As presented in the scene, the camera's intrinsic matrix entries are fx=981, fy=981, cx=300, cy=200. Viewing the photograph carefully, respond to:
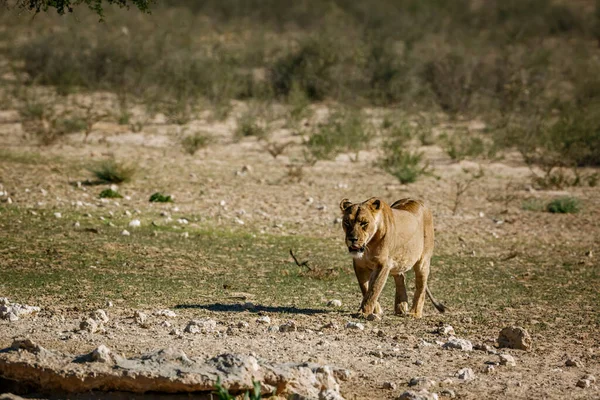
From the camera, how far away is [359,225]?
9172 mm

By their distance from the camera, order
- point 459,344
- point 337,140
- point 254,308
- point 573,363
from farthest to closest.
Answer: point 337,140, point 254,308, point 459,344, point 573,363

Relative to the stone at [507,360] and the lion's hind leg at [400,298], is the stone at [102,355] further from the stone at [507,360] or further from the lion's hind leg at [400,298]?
the lion's hind leg at [400,298]

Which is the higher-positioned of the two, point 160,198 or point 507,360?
point 507,360

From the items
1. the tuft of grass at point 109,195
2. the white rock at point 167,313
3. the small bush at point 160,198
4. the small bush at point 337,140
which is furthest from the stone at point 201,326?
the small bush at point 337,140

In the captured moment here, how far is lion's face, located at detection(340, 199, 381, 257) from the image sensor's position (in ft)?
30.0

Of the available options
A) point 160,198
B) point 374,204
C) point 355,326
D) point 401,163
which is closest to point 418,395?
point 355,326

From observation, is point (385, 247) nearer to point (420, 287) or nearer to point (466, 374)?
point (420, 287)

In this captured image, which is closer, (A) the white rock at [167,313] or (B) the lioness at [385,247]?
(B) the lioness at [385,247]

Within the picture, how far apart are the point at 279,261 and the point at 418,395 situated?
5.80 meters

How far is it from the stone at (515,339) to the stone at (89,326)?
358 centimetres

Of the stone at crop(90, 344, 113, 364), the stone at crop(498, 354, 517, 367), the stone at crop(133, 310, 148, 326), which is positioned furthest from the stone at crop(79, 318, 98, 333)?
the stone at crop(498, 354, 517, 367)

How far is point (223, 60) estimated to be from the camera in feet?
94.4

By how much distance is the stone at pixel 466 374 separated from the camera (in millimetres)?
7777

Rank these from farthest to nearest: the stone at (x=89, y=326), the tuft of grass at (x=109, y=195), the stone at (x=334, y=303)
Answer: the tuft of grass at (x=109, y=195), the stone at (x=334, y=303), the stone at (x=89, y=326)
